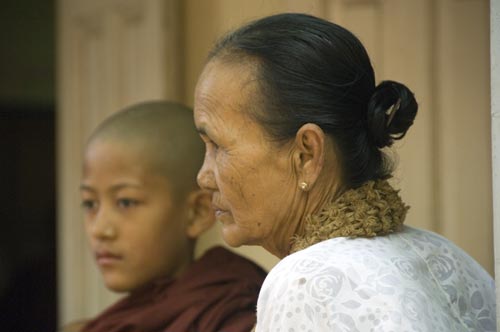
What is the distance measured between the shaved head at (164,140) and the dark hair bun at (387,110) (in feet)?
3.69

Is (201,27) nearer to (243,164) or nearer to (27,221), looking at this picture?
(243,164)

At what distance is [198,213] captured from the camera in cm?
296

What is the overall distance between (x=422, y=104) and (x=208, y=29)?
1.03 m

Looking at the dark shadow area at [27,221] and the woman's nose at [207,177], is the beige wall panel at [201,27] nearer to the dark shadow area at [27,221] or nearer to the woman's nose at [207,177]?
the woman's nose at [207,177]

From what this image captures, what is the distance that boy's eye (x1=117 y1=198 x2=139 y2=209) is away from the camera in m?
2.90

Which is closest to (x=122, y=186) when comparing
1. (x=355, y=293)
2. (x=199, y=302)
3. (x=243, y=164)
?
(x=199, y=302)

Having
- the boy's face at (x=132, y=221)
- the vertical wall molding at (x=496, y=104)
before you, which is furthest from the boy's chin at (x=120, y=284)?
the vertical wall molding at (x=496, y=104)

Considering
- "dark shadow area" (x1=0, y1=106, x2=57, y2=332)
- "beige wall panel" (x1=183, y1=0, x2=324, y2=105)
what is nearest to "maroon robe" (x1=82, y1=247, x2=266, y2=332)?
"beige wall panel" (x1=183, y1=0, x2=324, y2=105)

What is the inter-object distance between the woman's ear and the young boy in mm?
992

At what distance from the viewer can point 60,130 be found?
438 cm

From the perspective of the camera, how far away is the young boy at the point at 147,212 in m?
2.88

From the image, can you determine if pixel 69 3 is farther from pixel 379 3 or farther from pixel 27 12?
pixel 27 12

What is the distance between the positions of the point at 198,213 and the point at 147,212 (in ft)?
0.56

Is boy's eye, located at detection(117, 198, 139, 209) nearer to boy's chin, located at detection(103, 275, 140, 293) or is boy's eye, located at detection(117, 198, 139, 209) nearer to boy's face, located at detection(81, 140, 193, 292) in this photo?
boy's face, located at detection(81, 140, 193, 292)
